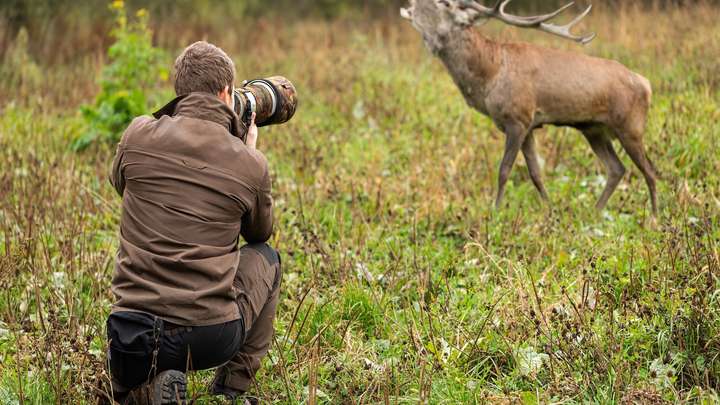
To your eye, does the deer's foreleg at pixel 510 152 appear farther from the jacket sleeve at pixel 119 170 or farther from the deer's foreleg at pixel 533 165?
the jacket sleeve at pixel 119 170

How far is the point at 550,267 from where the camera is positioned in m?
5.27

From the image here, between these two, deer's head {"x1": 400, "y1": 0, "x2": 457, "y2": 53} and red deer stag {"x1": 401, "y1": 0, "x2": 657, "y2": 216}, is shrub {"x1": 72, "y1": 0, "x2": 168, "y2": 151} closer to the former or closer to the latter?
deer's head {"x1": 400, "y1": 0, "x2": 457, "y2": 53}

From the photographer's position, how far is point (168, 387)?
3.31 meters

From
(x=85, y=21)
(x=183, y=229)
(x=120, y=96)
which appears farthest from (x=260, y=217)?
(x=85, y=21)

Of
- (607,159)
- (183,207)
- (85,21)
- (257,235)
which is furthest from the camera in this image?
(85,21)

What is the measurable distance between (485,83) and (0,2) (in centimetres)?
984

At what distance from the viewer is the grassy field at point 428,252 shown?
3998 mm

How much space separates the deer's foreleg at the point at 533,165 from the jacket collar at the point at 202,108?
161 inches

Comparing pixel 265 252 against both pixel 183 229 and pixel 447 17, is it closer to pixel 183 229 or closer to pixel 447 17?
pixel 183 229

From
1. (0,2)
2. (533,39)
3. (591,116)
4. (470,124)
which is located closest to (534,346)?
(591,116)

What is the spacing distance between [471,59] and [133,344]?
15.5ft

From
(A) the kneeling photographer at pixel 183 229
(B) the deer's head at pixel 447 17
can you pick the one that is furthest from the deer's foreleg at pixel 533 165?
(A) the kneeling photographer at pixel 183 229

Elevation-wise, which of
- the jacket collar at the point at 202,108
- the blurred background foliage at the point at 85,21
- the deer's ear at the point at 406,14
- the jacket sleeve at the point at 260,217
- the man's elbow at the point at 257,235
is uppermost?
the jacket collar at the point at 202,108

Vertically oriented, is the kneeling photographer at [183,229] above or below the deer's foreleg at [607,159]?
above
